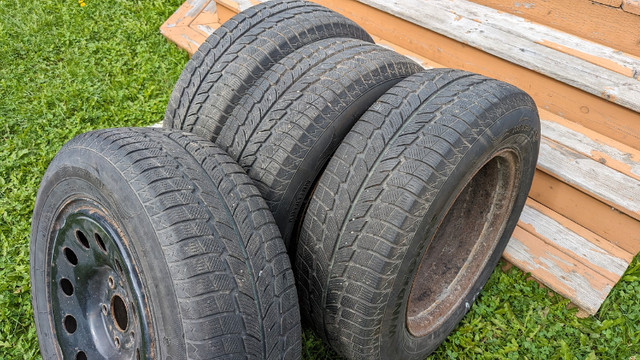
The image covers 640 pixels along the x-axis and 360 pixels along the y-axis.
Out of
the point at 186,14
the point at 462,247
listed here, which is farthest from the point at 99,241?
the point at 186,14

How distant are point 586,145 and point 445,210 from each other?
1.30 metres

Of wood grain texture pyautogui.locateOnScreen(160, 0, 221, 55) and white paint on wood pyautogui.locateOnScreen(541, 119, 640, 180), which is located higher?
wood grain texture pyautogui.locateOnScreen(160, 0, 221, 55)

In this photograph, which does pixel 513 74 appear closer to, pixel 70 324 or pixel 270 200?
pixel 270 200

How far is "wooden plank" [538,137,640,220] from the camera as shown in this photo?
2676 mm

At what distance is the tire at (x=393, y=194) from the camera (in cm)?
186

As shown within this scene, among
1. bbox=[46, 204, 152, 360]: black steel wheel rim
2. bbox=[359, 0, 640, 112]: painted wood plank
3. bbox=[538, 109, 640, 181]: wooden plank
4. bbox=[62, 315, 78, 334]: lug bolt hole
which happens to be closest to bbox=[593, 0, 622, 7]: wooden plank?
bbox=[359, 0, 640, 112]: painted wood plank

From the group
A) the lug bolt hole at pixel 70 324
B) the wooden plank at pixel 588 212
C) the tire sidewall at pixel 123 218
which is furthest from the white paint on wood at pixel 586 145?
the lug bolt hole at pixel 70 324

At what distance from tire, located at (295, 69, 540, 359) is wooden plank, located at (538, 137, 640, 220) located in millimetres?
583

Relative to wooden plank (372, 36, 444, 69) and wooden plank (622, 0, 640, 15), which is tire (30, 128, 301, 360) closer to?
wooden plank (372, 36, 444, 69)

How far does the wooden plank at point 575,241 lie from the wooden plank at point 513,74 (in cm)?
56

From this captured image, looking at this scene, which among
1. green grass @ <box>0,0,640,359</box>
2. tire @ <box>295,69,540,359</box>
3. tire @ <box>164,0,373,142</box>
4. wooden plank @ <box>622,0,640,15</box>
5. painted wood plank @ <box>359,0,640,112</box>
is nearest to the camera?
tire @ <box>295,69,540,359</box>

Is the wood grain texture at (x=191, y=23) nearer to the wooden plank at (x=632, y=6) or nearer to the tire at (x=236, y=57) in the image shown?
the tire at (x=236, y=57)

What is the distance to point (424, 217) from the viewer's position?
73.1 inches

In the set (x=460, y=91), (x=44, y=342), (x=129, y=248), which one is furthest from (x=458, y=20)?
(x=44, y=342)
